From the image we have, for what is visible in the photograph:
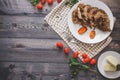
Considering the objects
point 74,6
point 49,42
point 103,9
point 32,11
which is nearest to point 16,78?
point 49,42

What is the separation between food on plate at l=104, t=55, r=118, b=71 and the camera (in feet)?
5.19

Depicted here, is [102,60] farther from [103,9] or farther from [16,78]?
[16,78]

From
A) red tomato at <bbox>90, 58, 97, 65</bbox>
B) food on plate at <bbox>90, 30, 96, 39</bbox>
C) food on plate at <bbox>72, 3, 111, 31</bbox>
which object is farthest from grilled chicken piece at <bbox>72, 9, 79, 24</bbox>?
red tomato at <bbox>90, 58, 97, 65</bbox>

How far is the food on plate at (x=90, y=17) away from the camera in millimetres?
1583

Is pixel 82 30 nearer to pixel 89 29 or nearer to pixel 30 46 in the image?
pixel 89 29

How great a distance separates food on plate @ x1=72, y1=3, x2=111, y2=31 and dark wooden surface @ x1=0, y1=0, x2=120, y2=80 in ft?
0.35

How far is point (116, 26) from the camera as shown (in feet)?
5.47

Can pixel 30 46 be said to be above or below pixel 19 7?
below

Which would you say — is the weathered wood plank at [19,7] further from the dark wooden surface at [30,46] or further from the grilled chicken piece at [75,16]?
the grilled chicken piece at [75,16]

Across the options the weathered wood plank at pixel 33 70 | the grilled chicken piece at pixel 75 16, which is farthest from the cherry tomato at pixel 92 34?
the weathered wood plank at pixel 33 70

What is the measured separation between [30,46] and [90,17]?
0.38 m

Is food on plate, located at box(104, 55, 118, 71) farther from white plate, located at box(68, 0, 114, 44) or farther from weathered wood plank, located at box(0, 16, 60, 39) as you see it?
weathered wood plank, located at box(0, 16, 60, 39)

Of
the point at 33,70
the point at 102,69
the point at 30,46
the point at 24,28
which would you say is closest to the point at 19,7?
the point at 24,28

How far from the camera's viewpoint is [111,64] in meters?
1.59
